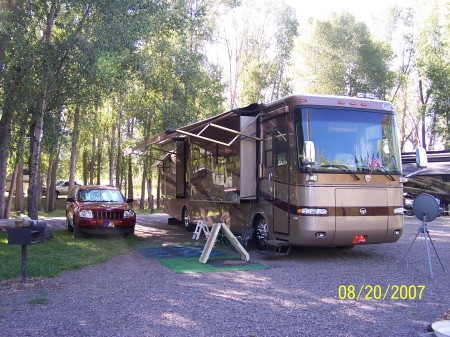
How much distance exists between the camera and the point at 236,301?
6156 mm

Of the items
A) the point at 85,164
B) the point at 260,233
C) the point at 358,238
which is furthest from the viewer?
the point at 85,164

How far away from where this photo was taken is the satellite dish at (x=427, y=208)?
7.75 metres

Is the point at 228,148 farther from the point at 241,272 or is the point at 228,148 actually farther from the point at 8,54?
the point at 8,54

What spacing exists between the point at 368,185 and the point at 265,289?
329 centimetres

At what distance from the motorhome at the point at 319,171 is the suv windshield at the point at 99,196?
4994mm

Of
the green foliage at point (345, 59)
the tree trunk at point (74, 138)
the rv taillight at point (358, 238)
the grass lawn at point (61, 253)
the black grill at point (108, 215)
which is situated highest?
the green foliage at point (345, 59)

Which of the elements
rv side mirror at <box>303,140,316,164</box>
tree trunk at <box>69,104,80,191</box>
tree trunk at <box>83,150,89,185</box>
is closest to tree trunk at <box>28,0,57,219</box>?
tree trunk at <box>69,104,80,191</box>

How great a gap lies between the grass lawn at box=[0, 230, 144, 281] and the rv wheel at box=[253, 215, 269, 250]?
3.11 metres

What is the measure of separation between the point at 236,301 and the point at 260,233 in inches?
161

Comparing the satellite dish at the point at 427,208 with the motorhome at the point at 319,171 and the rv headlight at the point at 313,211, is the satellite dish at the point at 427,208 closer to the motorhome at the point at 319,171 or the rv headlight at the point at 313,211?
the motorhome at the point at 319,171

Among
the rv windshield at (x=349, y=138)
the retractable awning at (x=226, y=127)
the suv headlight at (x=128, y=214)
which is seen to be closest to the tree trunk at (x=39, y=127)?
the suv headlight at (x=128, y=214)
